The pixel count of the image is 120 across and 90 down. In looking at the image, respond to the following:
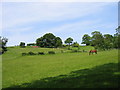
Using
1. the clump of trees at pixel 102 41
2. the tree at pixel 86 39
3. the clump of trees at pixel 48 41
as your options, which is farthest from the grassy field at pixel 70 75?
the tree at pixel 86 39

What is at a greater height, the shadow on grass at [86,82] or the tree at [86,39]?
the tree at [86,39]

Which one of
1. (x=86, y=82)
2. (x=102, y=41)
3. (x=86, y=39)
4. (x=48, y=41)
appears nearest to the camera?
(x=86, y=82)

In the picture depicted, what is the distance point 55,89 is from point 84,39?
475ft

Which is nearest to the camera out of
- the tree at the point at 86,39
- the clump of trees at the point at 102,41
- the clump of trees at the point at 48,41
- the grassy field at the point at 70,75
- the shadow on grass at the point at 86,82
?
the shadow on grass at the point at 86,82

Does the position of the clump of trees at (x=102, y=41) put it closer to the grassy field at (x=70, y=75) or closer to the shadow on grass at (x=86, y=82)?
the grassy field at (x=70, y=75)

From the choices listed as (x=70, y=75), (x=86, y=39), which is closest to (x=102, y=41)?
(x=86, y=39)

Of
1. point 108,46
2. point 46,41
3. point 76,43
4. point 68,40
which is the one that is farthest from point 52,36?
point 108,46

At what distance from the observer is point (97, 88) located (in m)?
8.09

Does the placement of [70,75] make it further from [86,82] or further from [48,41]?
[48,41]

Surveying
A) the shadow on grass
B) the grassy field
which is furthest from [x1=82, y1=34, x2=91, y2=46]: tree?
the shadow on grass

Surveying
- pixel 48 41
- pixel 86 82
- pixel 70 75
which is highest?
pixel 48 41

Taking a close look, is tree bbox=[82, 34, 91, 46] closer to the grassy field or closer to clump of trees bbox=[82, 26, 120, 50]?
clump of trees bbox=[82, 26, 120, 50]

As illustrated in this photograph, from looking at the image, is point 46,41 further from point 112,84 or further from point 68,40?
point 112,84

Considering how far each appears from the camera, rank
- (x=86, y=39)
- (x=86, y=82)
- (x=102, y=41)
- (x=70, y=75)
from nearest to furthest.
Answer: (x=86, y=82) → (x=70, y=75) → (x=102, y=41) → (x=86, y=39)
